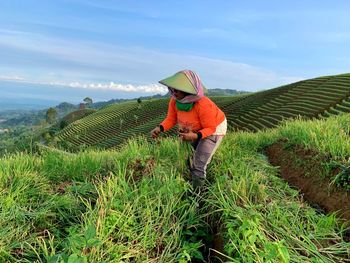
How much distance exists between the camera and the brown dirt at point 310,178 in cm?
457

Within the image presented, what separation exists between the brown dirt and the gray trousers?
4.32 ft

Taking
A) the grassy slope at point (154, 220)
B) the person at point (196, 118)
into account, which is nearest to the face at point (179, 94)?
the person at point (196, 118)

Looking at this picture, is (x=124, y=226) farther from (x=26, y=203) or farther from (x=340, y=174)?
(x=340, y=174)

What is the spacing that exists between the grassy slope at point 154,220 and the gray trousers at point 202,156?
0.64ft

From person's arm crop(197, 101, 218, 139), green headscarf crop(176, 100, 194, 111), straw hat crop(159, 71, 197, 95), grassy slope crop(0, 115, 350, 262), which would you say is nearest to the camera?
grassy slope crop(0, 115, 350, 262)

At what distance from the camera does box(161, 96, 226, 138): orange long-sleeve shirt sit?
5.08 metres

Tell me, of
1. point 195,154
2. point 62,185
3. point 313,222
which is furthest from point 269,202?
point 62,185

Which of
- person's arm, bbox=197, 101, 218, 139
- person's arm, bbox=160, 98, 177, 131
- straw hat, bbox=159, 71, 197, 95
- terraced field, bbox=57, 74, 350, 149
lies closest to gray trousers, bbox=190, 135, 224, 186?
person's arm, bbox=197, 101, 218, 139

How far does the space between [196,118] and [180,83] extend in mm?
553

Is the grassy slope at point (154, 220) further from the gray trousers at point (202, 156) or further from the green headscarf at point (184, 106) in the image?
the green headscarf at point (184, 106)

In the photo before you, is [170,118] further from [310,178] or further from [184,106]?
[310,178]

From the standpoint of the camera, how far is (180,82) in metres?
4.95

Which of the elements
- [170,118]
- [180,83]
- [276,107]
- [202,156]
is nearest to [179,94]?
[180,83]

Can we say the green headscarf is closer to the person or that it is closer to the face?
the person
